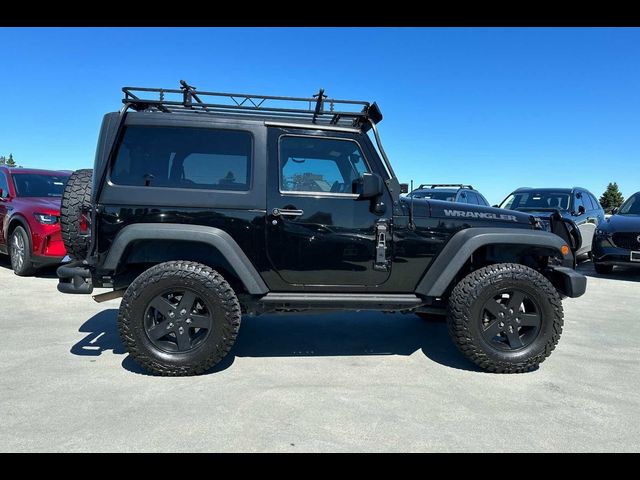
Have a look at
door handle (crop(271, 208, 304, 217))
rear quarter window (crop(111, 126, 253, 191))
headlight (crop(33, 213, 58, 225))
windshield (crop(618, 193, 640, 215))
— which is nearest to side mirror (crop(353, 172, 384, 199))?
door handle (crop(271, 208, 304, 217))

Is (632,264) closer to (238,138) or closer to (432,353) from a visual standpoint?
(432,353)

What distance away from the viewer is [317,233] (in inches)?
126

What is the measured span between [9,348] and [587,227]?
33.1ft

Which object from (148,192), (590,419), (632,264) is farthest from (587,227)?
(148,192)

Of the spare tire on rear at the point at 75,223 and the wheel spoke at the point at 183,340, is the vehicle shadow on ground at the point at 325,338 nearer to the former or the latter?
the wheel spoke at the point at 183,340

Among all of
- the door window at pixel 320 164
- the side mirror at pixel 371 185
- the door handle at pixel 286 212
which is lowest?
the door handle at pixel 286 212

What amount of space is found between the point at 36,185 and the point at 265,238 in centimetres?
610

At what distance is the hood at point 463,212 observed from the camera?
3.36m

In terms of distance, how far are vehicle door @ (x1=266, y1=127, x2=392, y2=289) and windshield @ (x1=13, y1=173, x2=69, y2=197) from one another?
18.9 ft

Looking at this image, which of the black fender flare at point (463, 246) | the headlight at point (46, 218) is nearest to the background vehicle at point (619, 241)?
the black fender flare at point (463, 246)

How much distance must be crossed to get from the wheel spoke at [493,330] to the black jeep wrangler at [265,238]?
11mm

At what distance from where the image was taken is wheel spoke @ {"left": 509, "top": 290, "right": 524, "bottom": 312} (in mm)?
3275
